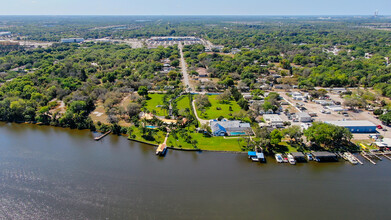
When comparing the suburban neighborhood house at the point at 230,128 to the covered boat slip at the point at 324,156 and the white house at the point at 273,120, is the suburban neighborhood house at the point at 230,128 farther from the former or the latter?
the covered boat slip at the point at 324,156

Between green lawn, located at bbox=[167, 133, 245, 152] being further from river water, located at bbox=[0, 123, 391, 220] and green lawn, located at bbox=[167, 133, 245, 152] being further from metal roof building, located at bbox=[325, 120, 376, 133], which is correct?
metal roof building, located at bbox=[325, 120, 376, 133]

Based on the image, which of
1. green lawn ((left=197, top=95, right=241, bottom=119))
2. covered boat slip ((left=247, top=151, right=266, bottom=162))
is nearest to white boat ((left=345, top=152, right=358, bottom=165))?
covered boat slip ((left=247, top=151, right=266, bottom=162))

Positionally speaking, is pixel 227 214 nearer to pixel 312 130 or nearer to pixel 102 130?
pixel 312 130

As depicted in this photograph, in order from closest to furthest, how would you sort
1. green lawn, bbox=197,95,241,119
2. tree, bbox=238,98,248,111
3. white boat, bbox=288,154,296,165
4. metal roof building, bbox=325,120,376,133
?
white boat, bbox=288,154,296,165, metal roof building, bbox=325,120,376,133, green lawn, bbox=197,95,241,119, tree, bbox=238,98,248,111

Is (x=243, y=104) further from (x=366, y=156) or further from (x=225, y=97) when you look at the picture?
(x=366, y=156)

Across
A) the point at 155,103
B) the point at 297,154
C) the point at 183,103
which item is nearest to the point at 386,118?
the point at 297,154

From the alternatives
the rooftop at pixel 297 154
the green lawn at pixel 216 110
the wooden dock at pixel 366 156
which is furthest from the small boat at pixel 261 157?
the wooden dock at pixel 366 156
